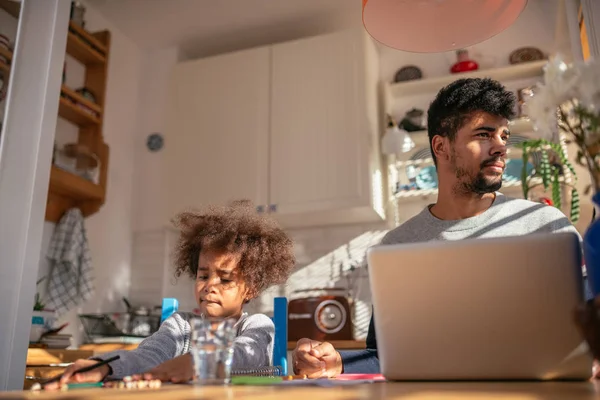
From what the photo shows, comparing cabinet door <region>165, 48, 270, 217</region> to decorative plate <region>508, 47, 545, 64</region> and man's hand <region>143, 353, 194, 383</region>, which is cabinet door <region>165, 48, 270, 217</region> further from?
man's hand <region>143, 353, 194, 383</region>

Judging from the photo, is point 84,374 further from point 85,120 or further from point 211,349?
point 85,120

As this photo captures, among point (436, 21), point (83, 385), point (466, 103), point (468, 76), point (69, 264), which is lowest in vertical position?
point (83, 385)

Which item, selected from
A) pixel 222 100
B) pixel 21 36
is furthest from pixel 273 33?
pixel 21 36

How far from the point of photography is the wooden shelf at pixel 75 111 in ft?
9.69

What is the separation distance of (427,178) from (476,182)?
1.59 m

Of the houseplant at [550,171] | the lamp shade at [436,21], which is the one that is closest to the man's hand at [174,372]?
the lamp shade at [436,21]

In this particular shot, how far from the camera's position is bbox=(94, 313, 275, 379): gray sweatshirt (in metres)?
1.03

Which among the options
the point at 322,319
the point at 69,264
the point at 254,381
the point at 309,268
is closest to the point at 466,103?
the point at 254,381

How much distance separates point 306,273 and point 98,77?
1677mm

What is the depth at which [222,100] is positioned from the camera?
3.52 meters

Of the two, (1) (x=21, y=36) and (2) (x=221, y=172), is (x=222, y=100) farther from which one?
(1) (x=21, y=36)

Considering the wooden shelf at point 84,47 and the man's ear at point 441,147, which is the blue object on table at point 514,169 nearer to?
the man's ear at point 441,147

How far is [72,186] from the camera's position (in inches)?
114

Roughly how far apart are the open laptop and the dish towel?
7.99 ft
